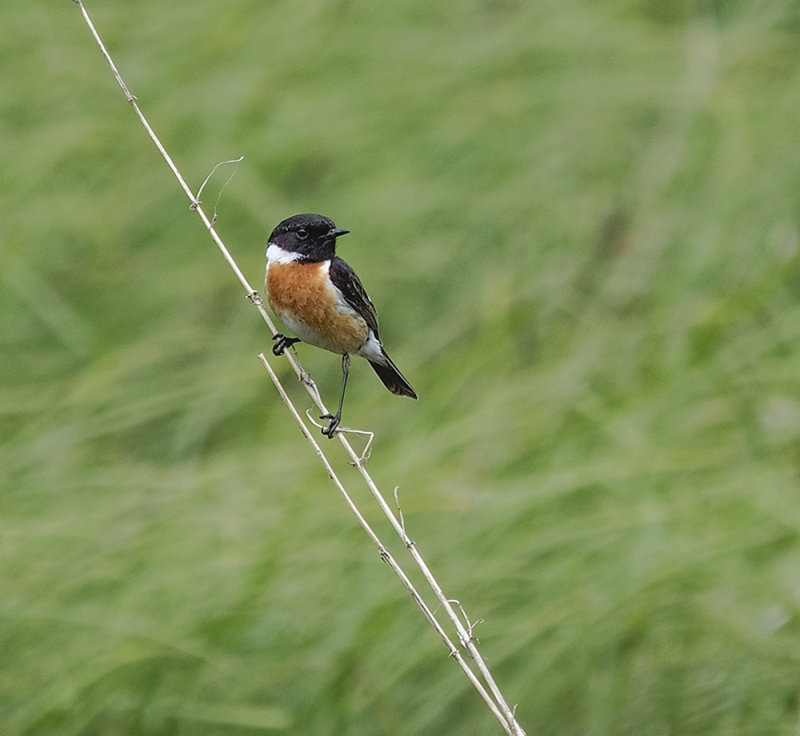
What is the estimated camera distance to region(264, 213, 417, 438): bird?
339cm

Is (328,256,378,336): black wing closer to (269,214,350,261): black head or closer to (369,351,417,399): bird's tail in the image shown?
(269,214,350,261): black head

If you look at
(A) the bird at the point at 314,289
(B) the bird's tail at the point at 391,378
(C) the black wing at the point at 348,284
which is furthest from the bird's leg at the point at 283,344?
(B) the bird's tail at the point at 391,378

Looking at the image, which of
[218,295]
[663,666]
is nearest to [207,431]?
[218,295]

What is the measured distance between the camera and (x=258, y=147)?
15.8ft

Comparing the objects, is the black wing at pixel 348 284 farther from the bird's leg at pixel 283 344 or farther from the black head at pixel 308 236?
the bird's leg at pixel 283 344

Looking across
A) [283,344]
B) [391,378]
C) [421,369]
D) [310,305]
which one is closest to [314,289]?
[310,305]

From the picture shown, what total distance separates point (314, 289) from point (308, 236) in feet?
0.48

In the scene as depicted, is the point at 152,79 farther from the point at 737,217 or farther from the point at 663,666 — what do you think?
the point at 663,666

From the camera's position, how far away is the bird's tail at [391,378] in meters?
3.62

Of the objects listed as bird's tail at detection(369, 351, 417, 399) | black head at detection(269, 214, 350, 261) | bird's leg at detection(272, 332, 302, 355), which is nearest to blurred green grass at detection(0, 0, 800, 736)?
bird's tail at detection(369, 351, 417, 399)

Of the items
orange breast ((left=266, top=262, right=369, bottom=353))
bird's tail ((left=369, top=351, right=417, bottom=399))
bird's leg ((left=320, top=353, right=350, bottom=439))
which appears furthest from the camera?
bird's tail ((left=369, top=351, right=417, bottom=399))

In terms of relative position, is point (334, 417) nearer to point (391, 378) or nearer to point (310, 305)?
point (310, 305)

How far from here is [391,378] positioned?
3682 millimetres

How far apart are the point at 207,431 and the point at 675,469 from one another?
5.06 ft
